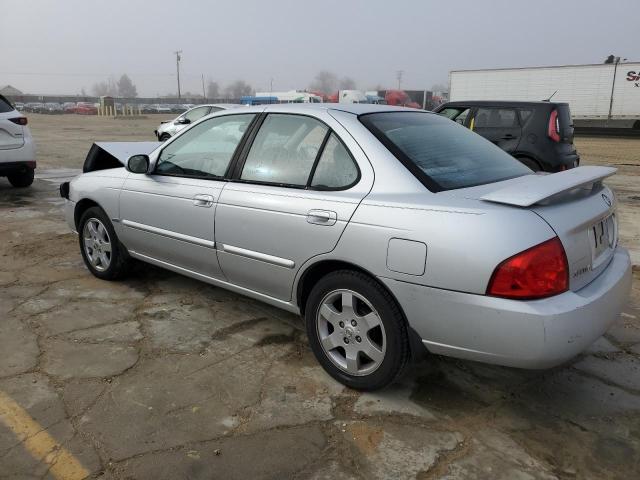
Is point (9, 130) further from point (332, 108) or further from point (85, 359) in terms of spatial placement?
point (332, 108)

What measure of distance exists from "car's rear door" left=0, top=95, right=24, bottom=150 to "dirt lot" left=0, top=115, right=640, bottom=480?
16.3 ft

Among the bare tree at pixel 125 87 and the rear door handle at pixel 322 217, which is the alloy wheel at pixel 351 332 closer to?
the rear door handle at pixel 322 217

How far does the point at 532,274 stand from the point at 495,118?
22.5ft

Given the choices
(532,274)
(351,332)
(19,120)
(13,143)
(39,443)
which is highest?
(19,120)

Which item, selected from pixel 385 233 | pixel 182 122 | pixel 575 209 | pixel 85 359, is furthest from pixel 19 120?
pixel 575 209

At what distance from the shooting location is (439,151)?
3.14 m

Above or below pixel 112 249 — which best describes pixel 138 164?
above

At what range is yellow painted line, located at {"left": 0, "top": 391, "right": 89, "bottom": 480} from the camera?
7.57 feet

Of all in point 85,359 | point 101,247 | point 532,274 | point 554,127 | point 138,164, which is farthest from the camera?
point 554,127

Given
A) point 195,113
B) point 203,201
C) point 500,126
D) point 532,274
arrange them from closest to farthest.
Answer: point 532,274, point 203,201, point 500,126, point 195,113

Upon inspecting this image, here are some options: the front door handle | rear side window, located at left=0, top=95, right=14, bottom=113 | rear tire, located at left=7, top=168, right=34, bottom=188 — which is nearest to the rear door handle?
the front door handle

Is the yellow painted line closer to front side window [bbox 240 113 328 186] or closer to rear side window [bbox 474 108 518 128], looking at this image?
front side window [bbox 240 113 328 186]

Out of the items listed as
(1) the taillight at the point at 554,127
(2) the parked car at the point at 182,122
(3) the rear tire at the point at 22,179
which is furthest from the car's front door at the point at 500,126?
(2) the parked car at the point at 182,122

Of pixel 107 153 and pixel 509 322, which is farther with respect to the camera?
pixel 107 153
